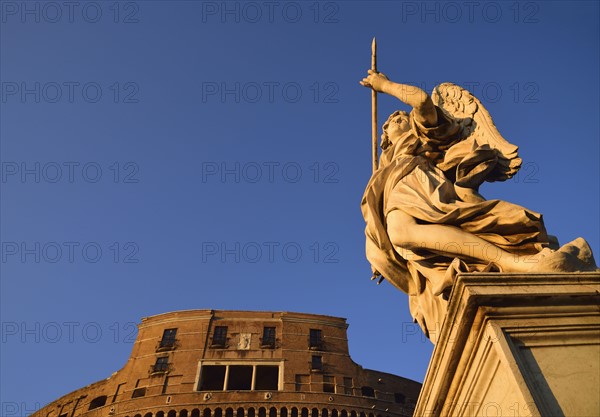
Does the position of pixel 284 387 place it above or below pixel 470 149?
above

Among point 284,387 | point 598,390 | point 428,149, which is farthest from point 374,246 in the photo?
point 284,387

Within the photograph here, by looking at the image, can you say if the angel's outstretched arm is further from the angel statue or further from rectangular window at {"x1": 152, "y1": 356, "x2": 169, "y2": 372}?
rectangular window at {"x1": 152, "y1": 356, "x2": 169, "y2": 372}

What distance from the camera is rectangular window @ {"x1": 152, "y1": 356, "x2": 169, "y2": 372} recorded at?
35.4m

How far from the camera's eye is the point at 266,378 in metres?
37.0

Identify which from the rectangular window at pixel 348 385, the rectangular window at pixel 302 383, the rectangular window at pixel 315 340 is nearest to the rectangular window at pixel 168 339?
the rectangular window at pixel 302 383

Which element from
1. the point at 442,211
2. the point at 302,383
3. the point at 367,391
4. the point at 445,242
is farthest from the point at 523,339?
the point at 367,391

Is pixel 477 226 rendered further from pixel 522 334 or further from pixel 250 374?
pixel 250 374

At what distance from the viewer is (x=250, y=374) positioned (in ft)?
119

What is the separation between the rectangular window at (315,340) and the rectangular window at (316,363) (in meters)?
0.75

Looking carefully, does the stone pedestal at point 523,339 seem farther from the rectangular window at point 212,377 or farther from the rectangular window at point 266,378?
the rectangular window at point 266,378

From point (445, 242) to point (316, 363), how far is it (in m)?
34.4

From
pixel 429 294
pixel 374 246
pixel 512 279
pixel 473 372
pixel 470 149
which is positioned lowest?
pixel 473 372

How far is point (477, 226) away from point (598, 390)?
4.44 feet

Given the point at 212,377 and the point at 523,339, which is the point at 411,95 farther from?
the point at 212,377
